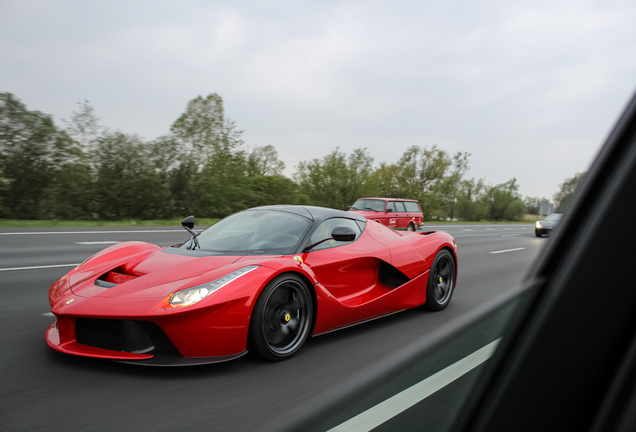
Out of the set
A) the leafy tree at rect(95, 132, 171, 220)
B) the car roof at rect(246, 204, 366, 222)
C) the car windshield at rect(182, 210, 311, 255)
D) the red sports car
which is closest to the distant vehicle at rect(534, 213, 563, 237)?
the red sports car

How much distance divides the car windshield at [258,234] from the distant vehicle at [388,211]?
11.0 m

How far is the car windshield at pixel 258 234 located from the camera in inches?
149

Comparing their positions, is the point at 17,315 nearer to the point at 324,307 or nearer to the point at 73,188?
the point at 324,307

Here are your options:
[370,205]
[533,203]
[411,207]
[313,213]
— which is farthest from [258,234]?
[411,207]

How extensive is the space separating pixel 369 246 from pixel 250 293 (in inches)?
64.3

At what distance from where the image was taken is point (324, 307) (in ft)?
11.6

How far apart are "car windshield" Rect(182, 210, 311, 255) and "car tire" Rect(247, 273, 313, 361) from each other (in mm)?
439

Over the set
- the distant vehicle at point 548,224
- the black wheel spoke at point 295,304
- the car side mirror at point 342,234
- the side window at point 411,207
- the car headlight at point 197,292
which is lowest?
the black wheel spoke at point 295,304

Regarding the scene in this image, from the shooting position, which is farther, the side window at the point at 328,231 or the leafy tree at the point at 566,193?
the side window at the point at 328,231

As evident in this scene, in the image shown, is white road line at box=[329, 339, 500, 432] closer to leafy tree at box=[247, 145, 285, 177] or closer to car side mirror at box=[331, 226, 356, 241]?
car side mirror at box=[331, 226, 356, 241]

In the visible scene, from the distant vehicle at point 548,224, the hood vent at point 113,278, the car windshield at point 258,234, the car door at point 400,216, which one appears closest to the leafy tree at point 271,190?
the car door at point 400,216

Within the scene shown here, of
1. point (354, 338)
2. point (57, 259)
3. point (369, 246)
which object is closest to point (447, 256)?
point (369, 246)

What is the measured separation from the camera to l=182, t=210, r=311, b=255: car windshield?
149 inches

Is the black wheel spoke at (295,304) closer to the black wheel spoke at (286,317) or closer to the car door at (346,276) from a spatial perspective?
the black wheel spoke at (286,317)
